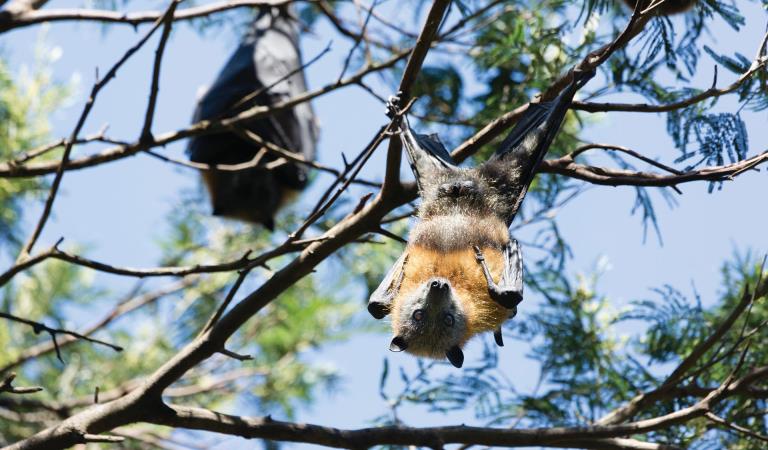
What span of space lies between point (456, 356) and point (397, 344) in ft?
0.81

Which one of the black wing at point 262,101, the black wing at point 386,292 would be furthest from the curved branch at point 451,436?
the black wing at point 262,101

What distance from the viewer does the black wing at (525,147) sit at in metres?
3.63

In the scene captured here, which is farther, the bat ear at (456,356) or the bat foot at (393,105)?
the bat ear at (456,356)

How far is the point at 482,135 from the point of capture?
349 cm

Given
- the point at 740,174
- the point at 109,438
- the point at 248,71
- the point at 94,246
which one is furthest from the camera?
the point at 94,246

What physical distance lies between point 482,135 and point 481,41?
1.43 metres

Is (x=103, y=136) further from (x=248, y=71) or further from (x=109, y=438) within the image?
(x=248, y=71)

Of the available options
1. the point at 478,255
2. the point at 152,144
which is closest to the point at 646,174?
the point at 478,255

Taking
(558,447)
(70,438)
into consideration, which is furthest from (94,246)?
(558,447)

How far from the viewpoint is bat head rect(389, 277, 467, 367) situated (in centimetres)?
359

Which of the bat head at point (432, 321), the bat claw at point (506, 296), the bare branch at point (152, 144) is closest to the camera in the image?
the bat claw at point (506, 296)

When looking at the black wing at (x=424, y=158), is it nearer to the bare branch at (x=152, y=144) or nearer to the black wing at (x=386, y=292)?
the black wing at (x=386, y=292)

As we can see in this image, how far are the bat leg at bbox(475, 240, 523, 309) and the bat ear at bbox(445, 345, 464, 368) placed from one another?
0.29 metres

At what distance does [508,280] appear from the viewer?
346 cm
